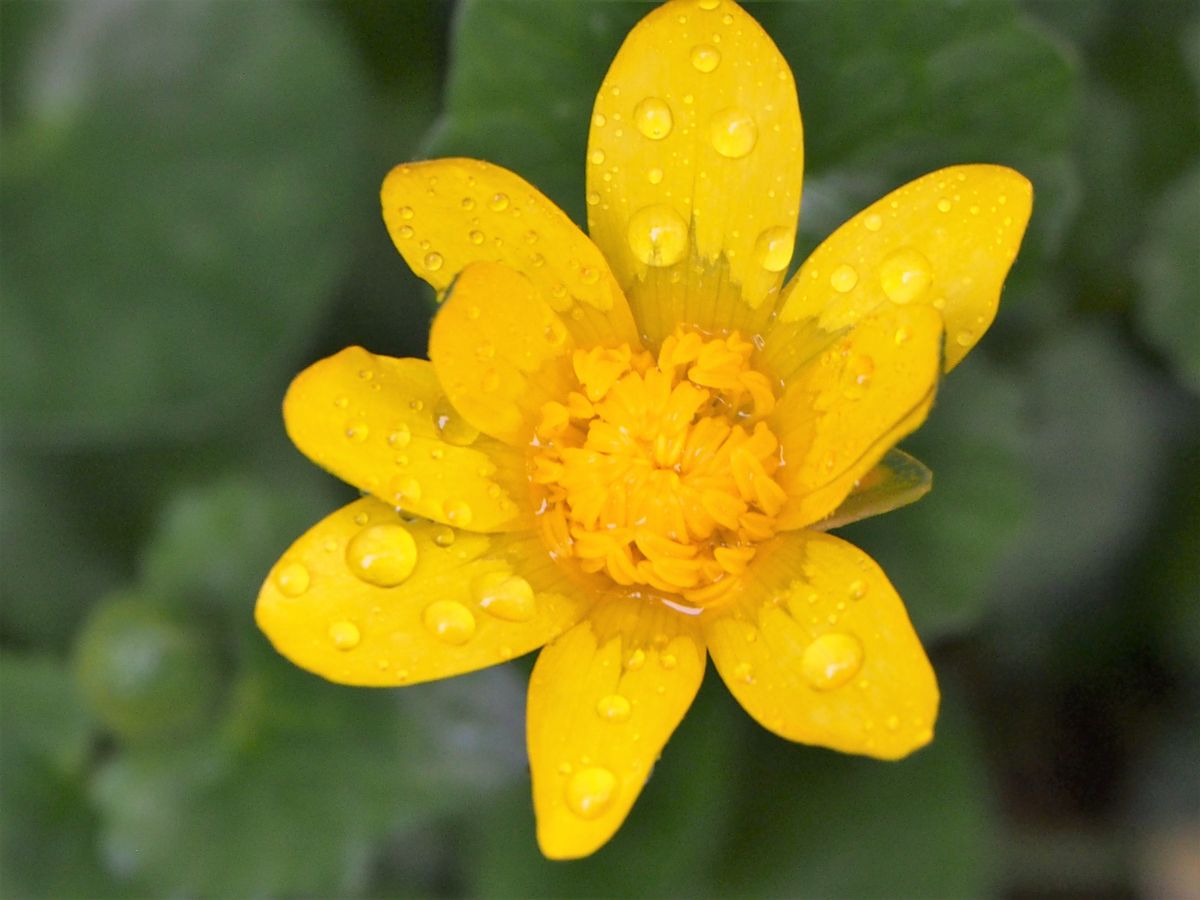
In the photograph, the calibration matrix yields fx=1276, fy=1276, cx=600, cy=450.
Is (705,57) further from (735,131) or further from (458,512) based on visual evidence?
(458,512)

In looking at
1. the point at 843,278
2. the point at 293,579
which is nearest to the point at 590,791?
the point at 293,579

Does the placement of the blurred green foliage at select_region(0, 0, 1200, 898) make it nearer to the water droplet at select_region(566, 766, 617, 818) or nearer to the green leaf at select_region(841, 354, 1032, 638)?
the green leaf at select_region(841, 354, 1032, 638)

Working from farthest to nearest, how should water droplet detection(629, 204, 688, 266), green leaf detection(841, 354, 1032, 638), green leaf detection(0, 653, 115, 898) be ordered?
green leaf detection(0, 653, 115, 898) → green leaf detection(841, 354, 1032, 638) → water droplet detection(629, 204, 688, 266)

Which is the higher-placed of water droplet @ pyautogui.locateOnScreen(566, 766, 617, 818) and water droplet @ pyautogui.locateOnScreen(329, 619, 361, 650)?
water droplet @ pyautogui.locateOnScreen(329, 619, 361, 650)

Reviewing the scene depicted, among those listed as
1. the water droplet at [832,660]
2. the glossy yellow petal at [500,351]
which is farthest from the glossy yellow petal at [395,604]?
the water droplet at [832,660]

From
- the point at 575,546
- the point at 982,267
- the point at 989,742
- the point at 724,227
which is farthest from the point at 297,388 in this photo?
the point at 989,742

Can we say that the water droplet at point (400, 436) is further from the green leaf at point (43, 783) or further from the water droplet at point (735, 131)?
the green leaf at point (43, 783)

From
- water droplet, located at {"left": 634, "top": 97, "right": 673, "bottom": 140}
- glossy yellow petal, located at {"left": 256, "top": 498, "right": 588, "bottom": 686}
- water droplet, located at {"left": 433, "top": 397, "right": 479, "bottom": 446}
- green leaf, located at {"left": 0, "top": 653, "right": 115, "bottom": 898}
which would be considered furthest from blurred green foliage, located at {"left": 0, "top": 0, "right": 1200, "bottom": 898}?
glossy yellow petal, located at {"left": 256, "top": 498, "right": 588, "bottom": 686}
